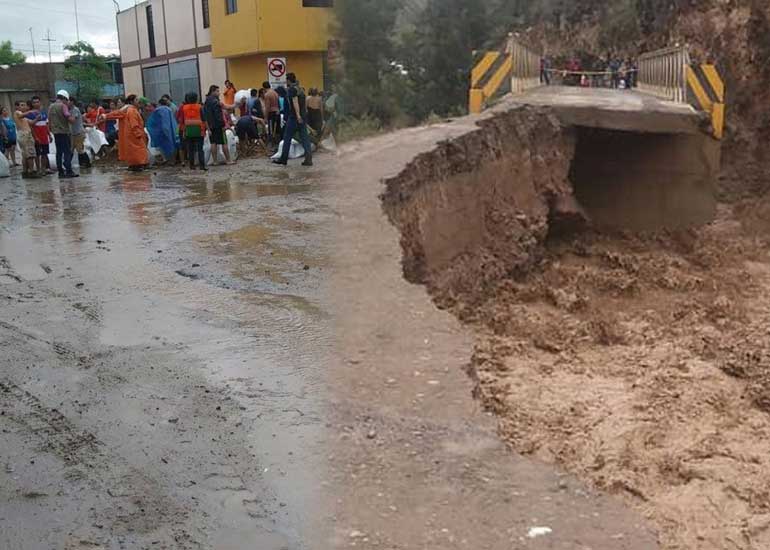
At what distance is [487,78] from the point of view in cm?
1126

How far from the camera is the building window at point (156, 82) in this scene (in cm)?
3003

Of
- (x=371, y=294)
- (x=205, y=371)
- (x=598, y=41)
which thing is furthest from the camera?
(x=598, y=41)

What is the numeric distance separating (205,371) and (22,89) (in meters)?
43.4

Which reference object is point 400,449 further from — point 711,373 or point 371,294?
point 711,373

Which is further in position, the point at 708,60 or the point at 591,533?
the point at 708,60

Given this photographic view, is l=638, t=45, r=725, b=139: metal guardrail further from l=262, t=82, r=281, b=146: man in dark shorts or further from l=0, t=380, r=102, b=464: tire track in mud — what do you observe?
l=0, t=380, r=102, b=464: tire track in mud

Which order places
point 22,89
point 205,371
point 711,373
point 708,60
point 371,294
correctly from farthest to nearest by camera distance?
point 22,89, point 708,60, point 711,373, point 371,294, point 205,371

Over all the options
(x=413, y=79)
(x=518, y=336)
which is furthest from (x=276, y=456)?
(x=413, y=79)

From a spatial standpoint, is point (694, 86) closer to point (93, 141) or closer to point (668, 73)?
point (668, 73)

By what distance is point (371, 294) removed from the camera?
5.00 metres

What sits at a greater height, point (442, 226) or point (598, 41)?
point (598, 41)

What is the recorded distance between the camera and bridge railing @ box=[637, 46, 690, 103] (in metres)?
11.0

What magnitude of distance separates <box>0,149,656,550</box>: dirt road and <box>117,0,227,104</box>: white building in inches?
805

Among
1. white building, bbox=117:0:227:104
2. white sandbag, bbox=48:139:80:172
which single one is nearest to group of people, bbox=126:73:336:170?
white sandbag, bbox=48:139:80:172
